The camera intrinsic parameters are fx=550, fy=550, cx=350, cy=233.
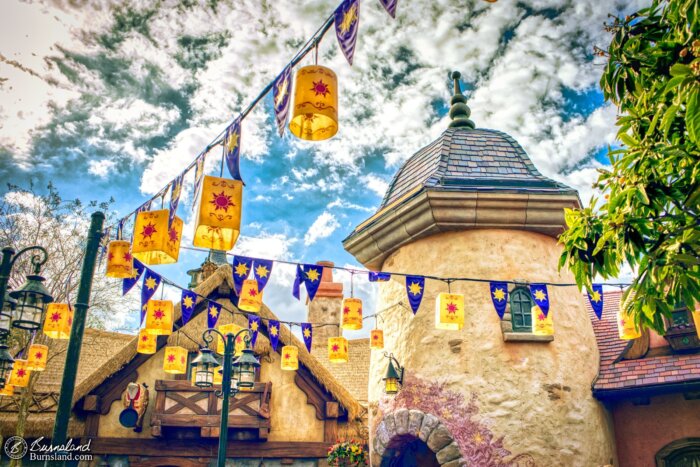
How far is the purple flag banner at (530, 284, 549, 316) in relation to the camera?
829 cm

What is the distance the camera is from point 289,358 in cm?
1202

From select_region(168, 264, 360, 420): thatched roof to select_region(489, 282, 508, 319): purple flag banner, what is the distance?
5688 millimetres

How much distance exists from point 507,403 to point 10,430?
11.5 metres

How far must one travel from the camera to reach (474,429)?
8.16 m

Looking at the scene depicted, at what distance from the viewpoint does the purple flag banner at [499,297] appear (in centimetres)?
824

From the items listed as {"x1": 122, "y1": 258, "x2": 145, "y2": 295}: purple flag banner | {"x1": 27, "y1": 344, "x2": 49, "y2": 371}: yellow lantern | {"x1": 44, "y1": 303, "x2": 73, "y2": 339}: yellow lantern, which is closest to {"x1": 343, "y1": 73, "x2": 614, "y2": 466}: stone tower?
{"x1": 122, "y1": 258, "x2": 145, "y2": 295}: purple flag banner

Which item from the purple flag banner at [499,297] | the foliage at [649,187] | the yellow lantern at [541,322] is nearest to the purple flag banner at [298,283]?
the purple flag banner at [499,297]

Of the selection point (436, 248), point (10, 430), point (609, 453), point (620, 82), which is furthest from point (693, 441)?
point (10, 430)

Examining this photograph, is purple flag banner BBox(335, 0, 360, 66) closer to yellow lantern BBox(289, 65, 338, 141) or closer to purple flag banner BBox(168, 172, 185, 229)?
yellow lantern BBox(289, 65, 338, 141)

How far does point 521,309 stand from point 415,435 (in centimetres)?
264

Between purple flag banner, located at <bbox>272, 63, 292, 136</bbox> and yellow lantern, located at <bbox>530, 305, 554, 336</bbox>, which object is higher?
purple flag banner, located at <bbox>272, 63, 292, 136</bbox>

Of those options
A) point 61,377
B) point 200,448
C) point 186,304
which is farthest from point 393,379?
point 61,377

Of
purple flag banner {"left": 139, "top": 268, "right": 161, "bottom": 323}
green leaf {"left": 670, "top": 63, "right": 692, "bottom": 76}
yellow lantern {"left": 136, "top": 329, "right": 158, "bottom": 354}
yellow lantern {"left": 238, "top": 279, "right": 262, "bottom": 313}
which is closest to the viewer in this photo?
green leaf {"left": 670, "top": 63, "right": 692, "bottom": 76}

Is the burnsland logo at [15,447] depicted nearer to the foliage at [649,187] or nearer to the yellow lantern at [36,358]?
the yellow lantern at [36,358]
